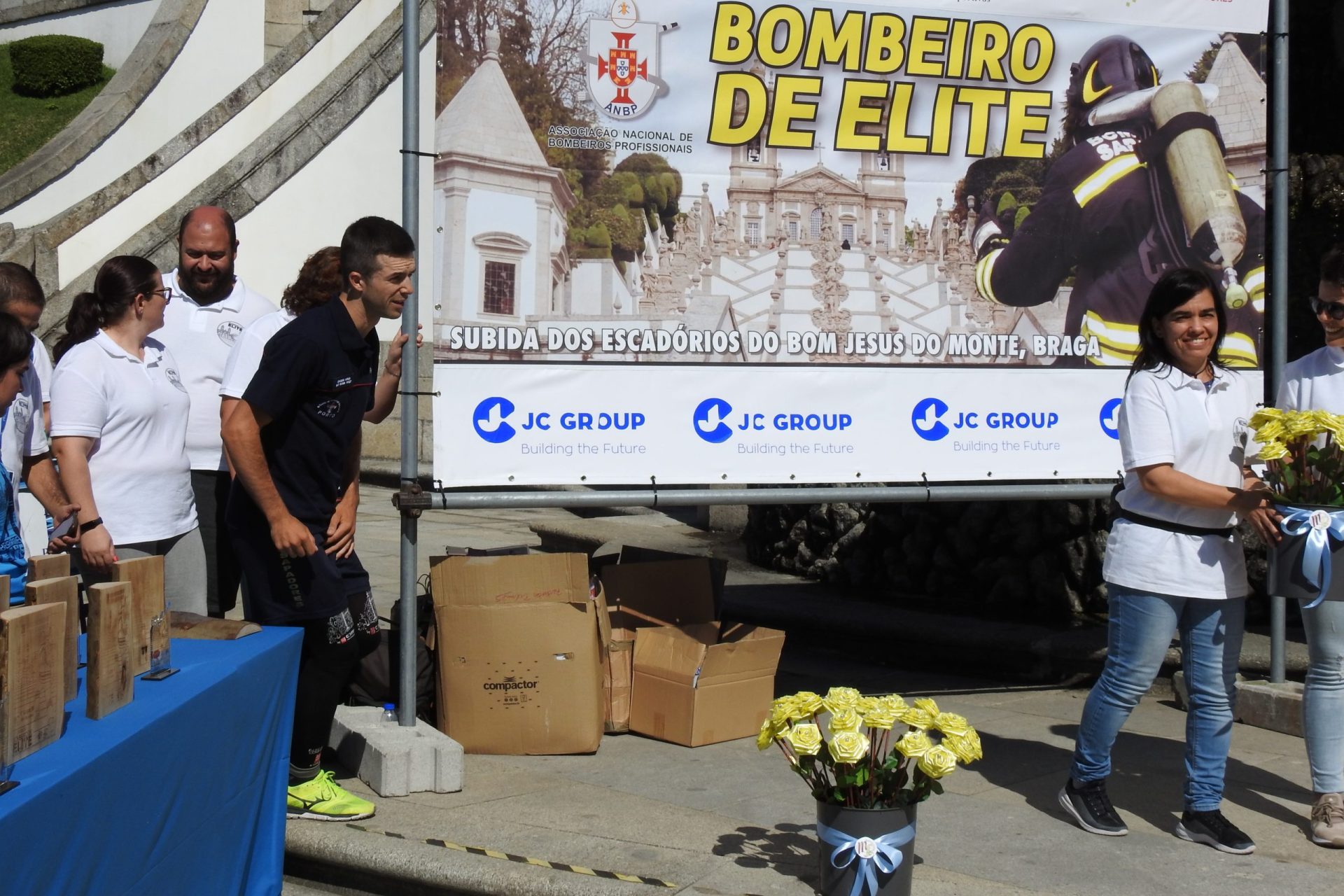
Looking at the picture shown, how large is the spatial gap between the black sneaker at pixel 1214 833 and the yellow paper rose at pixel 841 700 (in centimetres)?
135

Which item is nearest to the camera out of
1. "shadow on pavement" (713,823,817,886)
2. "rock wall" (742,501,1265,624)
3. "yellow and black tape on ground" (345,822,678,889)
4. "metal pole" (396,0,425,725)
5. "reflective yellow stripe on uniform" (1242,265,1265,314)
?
"yellow and black tape on ground" (345,822,678,889)

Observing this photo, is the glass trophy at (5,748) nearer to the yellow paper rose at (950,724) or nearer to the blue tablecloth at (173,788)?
the blue tablecloth at (173,788)

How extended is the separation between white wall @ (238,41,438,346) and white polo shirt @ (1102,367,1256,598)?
1105 centimetres

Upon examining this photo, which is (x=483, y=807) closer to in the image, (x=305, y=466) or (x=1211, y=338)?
(x=305, y=466)

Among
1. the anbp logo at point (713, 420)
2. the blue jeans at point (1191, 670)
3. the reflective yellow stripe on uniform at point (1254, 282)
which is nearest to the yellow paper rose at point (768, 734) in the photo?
the blue jeans at point (1191, 670)

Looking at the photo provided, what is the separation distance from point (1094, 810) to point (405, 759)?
2.31m

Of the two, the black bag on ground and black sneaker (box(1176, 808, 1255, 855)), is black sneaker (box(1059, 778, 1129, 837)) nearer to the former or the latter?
black sneaker (box(1176, 808, 1255, 855))

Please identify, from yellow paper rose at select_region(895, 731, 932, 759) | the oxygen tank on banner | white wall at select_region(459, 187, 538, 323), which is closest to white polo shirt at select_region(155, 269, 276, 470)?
white wall at select_region(459, 187, 538, 323)

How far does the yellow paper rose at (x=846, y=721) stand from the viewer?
3844 millimetres

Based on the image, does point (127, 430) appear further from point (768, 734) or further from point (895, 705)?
point (895, 705)

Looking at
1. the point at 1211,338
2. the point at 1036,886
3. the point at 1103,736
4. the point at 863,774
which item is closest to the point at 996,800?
the point at 1103,736

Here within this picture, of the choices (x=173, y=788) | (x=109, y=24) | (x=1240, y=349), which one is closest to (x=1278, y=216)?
(x=1240, y=349)

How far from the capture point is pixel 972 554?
8289mm

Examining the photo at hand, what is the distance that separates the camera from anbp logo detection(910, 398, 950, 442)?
5.81 metres
